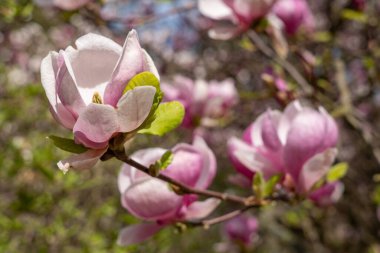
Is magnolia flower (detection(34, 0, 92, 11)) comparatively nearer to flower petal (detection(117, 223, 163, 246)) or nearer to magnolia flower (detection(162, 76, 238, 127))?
magnolia flower (detection(162, 76, 238, 127))

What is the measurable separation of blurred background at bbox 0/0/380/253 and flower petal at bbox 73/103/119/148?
0.36m

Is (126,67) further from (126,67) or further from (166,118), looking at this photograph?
(166,118)

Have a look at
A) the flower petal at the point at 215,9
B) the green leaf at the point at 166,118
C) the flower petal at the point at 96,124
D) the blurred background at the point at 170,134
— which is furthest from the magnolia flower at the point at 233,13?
the flower petal at the point at 96,124

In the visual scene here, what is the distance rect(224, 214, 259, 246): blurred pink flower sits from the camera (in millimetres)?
1907

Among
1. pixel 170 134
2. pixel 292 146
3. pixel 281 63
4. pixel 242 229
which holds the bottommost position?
pixel 170 134

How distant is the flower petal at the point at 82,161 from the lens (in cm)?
62

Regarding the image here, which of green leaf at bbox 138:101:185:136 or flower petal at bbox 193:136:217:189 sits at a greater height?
green leaf at bbox 138:101:185:136

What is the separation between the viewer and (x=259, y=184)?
90 cm

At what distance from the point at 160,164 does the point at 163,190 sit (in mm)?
127

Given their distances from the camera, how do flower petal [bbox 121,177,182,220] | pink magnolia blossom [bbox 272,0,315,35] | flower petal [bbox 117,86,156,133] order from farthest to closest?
pink magnolia blossom [bbox 272,0,315,35]
flower petal [bbox 121,177,182,220]
flower petal [bbox 117,86,156,133]

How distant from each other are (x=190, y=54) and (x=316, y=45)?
154 cm

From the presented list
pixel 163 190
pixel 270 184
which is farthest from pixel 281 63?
pixel 163 190

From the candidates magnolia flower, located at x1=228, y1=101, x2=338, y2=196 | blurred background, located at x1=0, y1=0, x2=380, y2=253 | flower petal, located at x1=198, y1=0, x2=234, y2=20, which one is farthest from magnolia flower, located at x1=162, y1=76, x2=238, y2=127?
magnolia flower, located at x1=228, y1=101, x2=338, y2=196

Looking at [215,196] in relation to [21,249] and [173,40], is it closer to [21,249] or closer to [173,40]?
[21,249]
